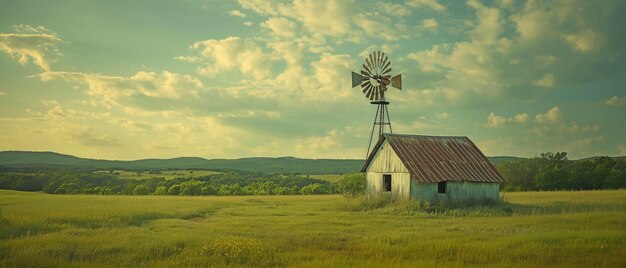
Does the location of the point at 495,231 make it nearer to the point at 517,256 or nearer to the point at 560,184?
the point at 517,256

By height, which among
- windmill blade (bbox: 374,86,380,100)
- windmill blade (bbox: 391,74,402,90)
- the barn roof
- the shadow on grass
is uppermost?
windmill blade (bbox: 391,74,402,90)

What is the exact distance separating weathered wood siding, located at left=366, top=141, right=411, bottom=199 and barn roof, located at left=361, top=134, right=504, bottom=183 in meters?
0.50

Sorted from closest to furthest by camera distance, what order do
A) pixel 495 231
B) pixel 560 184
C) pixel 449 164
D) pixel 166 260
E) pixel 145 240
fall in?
1. pixel 166 260
2. pixel 145 240
3. pixel 495 231
4. pixel 449 164
5. pixel 560 184

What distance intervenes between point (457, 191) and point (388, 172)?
519cm

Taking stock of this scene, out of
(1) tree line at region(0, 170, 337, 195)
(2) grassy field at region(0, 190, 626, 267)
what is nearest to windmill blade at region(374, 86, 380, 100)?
(2) grassy field at region(0, 190, 626, 267)

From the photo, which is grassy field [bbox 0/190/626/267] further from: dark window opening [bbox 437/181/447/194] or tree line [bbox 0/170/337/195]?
tree line [bbox 0/170/337/195]

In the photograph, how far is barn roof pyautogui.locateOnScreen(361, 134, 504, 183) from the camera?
3794 cm

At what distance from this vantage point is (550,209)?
36.1 meters

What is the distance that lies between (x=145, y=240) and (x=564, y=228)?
18495mm

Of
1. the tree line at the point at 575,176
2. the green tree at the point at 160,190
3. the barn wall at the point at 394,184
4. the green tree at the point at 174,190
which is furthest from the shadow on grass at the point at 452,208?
the green tree at the point at 160,190

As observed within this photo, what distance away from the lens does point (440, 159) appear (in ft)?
131

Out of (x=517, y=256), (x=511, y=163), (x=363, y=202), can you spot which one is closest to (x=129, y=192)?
(x=363, y=202)

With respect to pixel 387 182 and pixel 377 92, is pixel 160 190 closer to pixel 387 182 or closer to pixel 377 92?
pixel 377 92

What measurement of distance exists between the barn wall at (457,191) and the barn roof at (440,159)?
1.82ft
